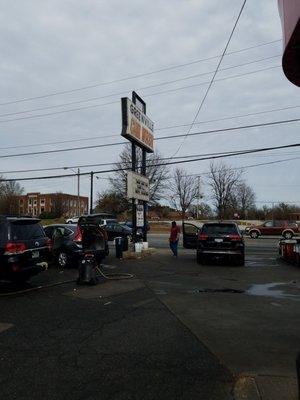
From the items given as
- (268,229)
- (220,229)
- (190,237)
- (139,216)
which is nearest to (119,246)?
(139,216)

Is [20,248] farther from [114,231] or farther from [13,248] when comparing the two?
[114,231]

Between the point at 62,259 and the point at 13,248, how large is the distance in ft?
19.9

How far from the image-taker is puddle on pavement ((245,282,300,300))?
1195 cm

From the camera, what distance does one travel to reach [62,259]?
17.5 m

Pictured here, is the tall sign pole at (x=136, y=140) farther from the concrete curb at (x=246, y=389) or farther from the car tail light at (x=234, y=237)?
the concrete curb at (x=246, y=389)

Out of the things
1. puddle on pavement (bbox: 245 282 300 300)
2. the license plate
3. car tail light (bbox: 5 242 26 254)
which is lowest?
puddle on pavement (bbox: 245 282 300 300)

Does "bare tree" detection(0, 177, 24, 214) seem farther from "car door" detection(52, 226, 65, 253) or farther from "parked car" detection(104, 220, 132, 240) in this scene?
"car door" detection(52, 226, 65, 253)

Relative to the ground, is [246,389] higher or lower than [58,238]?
lower

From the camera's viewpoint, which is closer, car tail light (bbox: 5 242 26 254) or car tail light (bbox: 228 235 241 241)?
car tail light (bbox: 5 242 26 254)

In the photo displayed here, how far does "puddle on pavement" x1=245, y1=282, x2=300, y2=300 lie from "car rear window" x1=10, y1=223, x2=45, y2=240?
526 centimetres

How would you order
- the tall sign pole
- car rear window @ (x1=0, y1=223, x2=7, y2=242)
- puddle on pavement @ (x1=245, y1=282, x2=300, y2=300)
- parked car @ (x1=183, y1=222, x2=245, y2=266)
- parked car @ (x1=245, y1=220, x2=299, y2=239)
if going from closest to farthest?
car rear window @ (x1=0, y1=223, x2=7, y2=242) → puddle on pavement @ (x1=245, y1=282, x2=300, y2=300) → parked car @ (x1=183, y1=222, x2=245, y2=266) → the tall sign pole → parked car @ (x1=245, y1=220, x2=299, y2=239)

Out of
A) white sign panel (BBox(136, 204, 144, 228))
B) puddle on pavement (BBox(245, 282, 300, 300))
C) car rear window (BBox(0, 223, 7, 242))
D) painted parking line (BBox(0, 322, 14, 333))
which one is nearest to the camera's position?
painted parking line (BBox(0, 322, 14, 333))

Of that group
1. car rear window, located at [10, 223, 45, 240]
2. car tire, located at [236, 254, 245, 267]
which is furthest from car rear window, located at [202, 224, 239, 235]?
car rear window, located at [10, 223, 45, 240]

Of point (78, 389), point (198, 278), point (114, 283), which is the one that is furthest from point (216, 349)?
point (198, 278)
